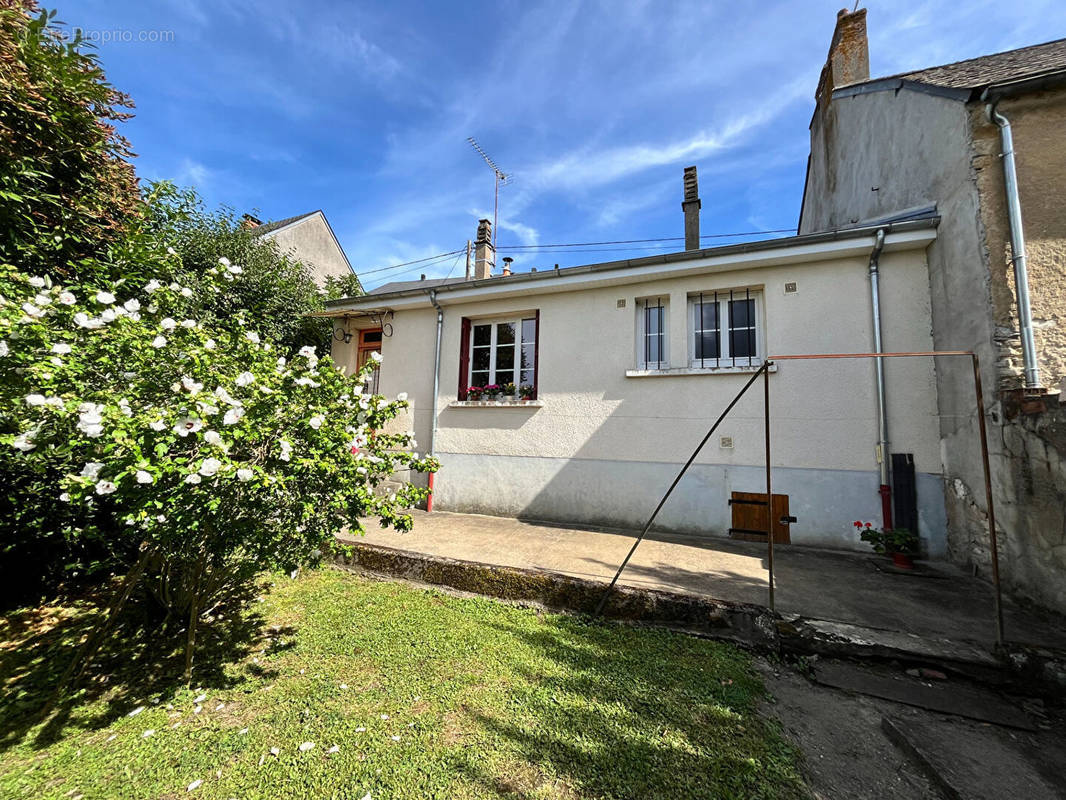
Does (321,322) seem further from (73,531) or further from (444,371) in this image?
(73,531)

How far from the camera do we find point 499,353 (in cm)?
732

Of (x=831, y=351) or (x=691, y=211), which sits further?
(x=691, y=211)

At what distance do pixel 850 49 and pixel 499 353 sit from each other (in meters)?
7.94

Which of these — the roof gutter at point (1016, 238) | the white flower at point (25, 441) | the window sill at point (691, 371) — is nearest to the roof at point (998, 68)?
the roof gutter at point (1016, 238)

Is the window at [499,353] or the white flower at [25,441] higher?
the window at [499,353]

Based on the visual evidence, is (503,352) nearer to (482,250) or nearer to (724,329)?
(724,329)

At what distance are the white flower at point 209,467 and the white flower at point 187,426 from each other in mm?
195

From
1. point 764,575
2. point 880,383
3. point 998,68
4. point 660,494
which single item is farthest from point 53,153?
point 998,68

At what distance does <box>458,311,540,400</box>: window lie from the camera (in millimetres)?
7035

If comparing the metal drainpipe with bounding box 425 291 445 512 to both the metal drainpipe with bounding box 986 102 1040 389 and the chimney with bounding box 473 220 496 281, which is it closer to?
the chimney with bounding box 473 220 496 281

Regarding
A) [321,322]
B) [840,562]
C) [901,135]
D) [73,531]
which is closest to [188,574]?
[73,531]

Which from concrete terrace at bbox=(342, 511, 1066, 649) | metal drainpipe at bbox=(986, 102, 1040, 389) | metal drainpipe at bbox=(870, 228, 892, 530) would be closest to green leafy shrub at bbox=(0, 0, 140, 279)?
concrete terrace at bbox=(342, 511, 1066, 649)

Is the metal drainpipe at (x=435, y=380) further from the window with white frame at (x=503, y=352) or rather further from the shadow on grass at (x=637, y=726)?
the shadow on grass at (x=637, y=726)

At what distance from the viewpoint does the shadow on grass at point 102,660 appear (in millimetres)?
2475
